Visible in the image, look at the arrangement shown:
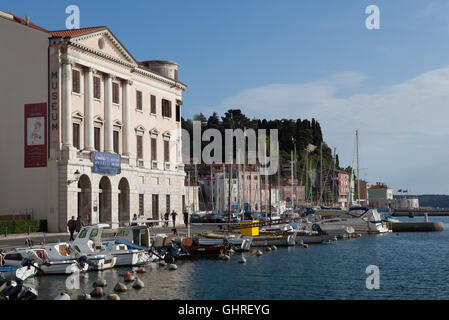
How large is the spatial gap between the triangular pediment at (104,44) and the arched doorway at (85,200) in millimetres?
11260

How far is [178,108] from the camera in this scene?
2734 inches

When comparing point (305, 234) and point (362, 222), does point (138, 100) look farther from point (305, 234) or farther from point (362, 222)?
point (362, 222)

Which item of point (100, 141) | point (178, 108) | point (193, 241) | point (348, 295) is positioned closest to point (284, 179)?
point (178, 108)

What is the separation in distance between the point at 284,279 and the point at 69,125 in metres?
26.9

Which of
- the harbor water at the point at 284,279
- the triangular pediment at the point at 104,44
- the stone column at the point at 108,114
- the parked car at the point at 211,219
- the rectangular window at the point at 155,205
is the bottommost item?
the harbor water at the point at 284,279

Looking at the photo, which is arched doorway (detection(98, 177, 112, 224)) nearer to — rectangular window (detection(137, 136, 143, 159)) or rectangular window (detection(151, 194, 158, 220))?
rectangular window (detection(137, 136, 143, 159))

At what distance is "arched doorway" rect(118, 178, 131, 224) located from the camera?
2275 inches

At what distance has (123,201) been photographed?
58.2 meters

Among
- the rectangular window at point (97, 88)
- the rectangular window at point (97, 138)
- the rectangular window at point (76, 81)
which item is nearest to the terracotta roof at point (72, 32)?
the rectangular window at point (76, 81)

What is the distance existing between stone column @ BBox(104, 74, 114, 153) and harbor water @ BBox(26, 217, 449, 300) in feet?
62.1

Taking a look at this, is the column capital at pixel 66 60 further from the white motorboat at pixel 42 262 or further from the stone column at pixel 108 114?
the white motorboat at pixel 42 262

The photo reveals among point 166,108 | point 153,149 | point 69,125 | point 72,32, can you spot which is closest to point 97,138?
point 69,125

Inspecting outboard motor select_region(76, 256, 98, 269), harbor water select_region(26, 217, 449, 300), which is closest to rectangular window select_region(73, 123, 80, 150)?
harbor water select_region(26, 217, 449, 300)

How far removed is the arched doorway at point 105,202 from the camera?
5462 cm
